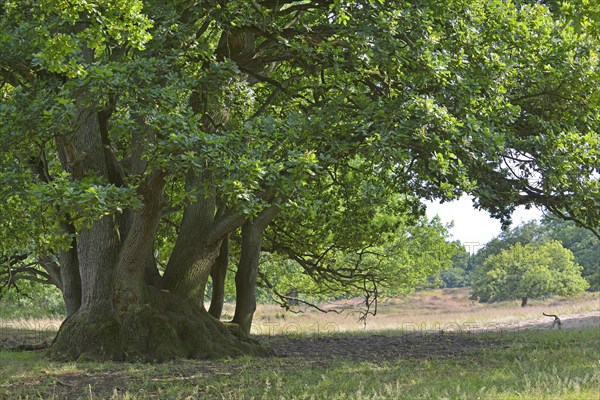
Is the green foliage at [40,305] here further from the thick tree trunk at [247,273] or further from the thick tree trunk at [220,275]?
the thick tree trunk at [247,273]

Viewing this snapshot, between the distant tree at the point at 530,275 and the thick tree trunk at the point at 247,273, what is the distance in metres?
42.7

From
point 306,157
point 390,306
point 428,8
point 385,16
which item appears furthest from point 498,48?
point 390,306

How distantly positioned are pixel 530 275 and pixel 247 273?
1699 inches

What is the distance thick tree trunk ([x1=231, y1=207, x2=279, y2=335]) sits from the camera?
17078 millimetres

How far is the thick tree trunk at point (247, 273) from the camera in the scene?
17.1m

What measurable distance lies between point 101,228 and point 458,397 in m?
8.78

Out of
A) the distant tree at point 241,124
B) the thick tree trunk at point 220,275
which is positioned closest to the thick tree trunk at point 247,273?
the thick tree trunk at point 220,275

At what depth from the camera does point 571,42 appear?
512 inches

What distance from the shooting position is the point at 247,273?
17219 mm

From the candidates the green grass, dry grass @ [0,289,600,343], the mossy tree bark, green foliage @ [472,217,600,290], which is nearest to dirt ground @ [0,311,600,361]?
Result: dry grass @ [0,289,600,343]

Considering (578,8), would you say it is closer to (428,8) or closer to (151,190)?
(428,8)

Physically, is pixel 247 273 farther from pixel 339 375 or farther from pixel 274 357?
pixel 339 375

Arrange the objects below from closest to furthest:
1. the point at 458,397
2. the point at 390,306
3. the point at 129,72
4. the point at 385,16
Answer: the point at 458,397
the point at 129,72
the point at 385,16
the point at 390,306

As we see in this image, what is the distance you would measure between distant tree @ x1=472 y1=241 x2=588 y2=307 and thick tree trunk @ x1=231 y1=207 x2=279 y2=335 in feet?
140
